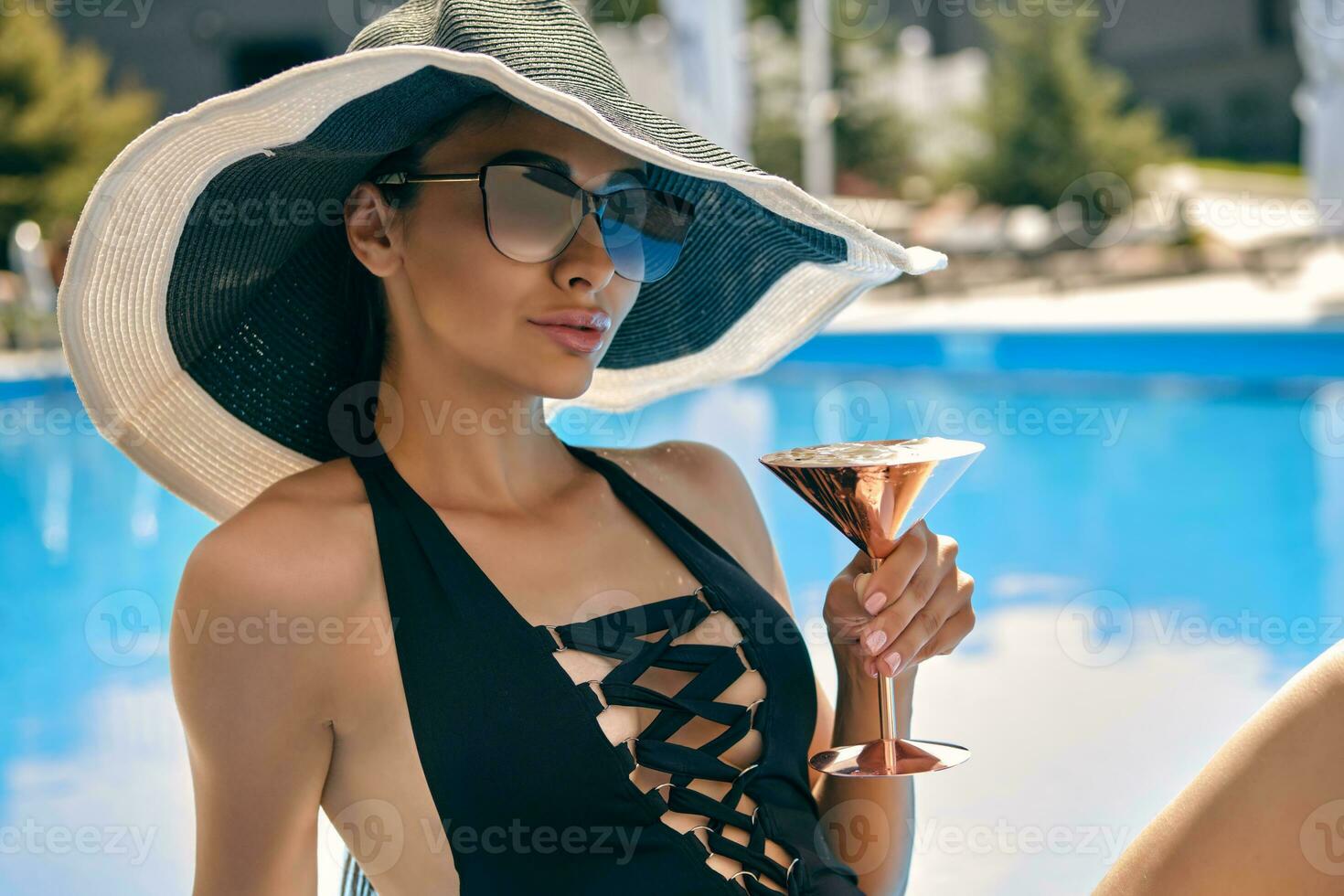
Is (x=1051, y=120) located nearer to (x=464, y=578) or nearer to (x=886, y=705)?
(x=886, y=705)

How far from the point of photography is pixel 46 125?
20531 millimetres

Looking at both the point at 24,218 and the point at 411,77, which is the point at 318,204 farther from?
the point at 24,218

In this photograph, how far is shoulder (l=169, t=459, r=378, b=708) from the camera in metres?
1.59

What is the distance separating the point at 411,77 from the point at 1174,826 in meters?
1.12

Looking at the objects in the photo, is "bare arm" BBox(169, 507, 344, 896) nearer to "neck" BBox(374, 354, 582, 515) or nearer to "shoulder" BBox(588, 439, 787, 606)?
"neck" BBox(374, 354, 582, 515)

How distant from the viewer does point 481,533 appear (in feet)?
5.99
